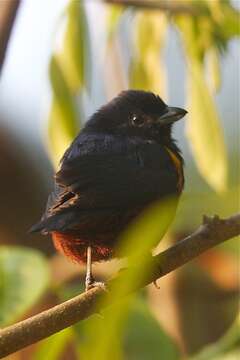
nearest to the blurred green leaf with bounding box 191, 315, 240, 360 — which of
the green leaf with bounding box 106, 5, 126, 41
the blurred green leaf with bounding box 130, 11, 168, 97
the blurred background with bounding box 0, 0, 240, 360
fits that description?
the blurred background with bounding box 0, 0, 240, 360

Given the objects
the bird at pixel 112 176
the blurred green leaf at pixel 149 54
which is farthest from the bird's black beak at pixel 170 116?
the blurred green leaf at pixel 149 54

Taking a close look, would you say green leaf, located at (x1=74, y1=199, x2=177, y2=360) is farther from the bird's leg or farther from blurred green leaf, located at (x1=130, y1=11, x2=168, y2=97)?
blurred green leaf, located at (x1=130, y1=11, x2=168, y2=97)

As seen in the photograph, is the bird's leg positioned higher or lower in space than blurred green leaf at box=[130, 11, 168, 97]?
lower

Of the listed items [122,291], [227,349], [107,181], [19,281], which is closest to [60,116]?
[107,181]

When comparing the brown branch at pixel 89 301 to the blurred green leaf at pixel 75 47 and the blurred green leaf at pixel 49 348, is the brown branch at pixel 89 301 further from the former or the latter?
the blurred green leaf at pixel 75 47

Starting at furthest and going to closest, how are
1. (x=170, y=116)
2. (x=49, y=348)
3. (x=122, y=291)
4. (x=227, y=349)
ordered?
1. (x=170, y=116)
2. (x=227, y=349)
3. (x=49, y=348)
4. (x=122, y=291)

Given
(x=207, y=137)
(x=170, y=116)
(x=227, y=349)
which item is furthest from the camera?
(x=170, y=116)

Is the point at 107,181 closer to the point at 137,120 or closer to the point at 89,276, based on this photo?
the point at 89,276
